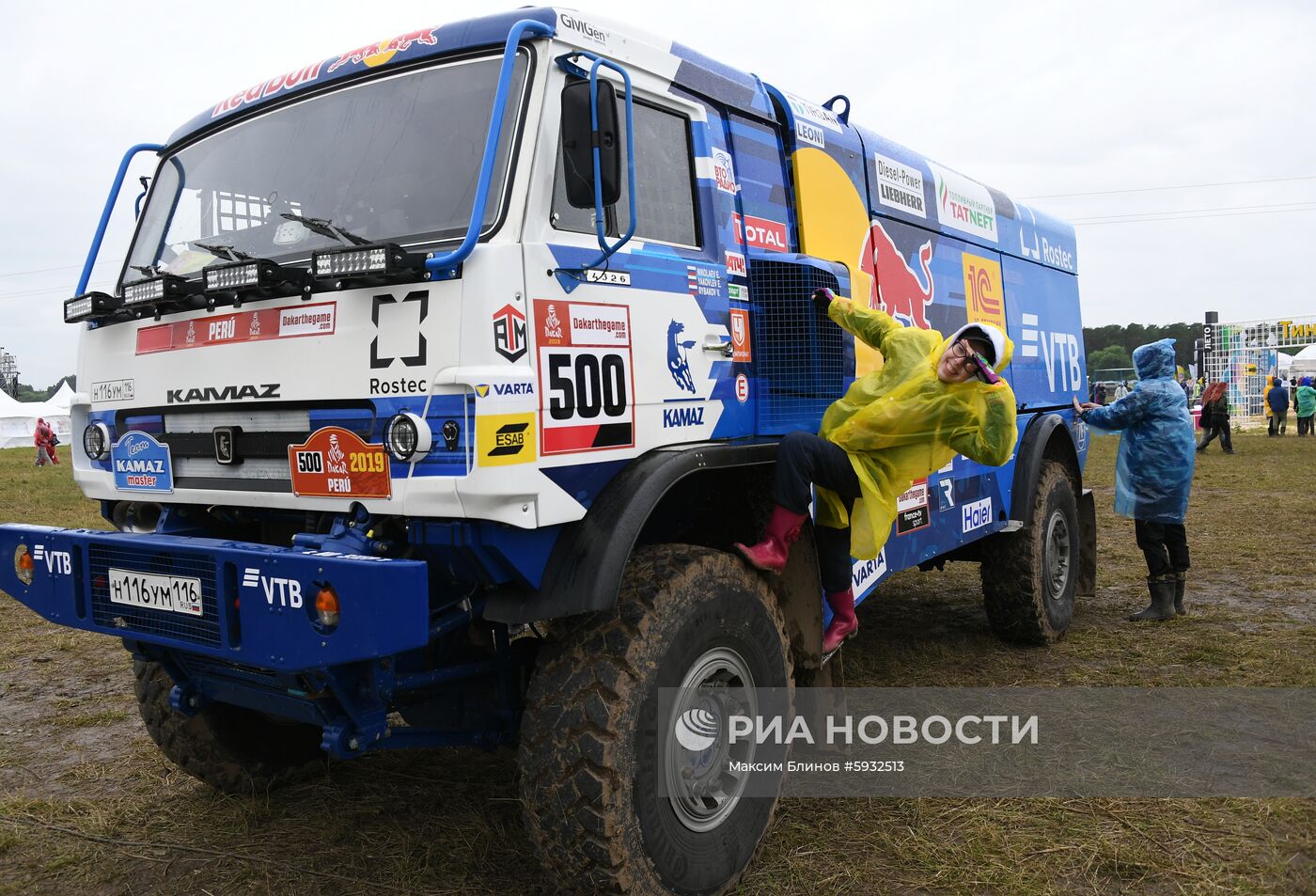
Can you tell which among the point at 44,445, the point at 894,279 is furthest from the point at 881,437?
the point at 44,445

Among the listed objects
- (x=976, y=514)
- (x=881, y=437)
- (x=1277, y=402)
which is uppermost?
(x=881, y=437)

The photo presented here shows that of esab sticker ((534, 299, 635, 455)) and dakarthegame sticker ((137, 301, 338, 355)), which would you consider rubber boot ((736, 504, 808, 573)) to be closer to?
esab sticker ((534, 299, 635, 455))

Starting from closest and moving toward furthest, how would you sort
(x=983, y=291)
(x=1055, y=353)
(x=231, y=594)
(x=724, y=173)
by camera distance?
(x=231, y=594)
(x=724, y=173)
(x=983, y=291)
(x=1055, y=353)

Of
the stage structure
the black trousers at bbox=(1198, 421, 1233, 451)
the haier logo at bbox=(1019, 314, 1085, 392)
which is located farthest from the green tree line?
the haier logo at bbox=(1019, 314, 1085, 392)

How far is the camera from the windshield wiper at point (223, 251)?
3.39m

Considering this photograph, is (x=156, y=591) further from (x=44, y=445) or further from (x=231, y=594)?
(x=44, y=445)

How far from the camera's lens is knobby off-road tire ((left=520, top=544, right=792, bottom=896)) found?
2.82m

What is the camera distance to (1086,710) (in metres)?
4.98

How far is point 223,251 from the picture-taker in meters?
3.48

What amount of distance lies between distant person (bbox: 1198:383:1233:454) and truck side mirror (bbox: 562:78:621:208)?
1982 cm

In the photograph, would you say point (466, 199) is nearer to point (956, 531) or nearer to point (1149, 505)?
point (956, 531)

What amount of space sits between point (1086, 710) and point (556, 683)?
10.9 ft

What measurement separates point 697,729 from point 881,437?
1389 mm

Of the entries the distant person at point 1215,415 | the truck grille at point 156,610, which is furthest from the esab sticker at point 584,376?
the distant person at point 1215,415
